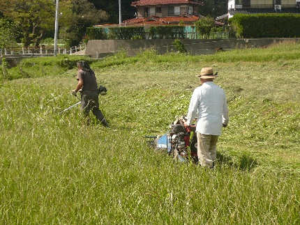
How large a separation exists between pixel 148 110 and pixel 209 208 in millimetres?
8957

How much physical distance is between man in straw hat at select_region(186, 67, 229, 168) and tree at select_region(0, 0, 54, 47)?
39570mm

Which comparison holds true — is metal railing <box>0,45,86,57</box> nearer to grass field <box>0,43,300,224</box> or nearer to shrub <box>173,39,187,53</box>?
shrub <box>173,39,187,53</box>

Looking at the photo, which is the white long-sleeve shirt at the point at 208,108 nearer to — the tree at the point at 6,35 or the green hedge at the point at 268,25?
the green hedge at the point at 268,25

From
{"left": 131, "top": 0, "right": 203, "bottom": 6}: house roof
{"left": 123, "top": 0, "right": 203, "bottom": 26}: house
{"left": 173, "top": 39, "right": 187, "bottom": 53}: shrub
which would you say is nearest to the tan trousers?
{"left": 173, "top": 39, "right": 187, "bottom": 53}: shrub

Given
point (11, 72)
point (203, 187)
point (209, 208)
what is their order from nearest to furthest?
point (209, 208), point (203, 187), point (11, 72)

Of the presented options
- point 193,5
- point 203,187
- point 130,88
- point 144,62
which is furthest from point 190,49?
point 203,187

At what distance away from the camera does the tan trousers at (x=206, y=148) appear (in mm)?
7520

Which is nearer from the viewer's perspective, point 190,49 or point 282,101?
point 282,101

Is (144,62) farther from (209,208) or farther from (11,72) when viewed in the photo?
(209,208)

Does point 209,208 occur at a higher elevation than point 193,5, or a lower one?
lower

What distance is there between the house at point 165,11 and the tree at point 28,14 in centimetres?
732

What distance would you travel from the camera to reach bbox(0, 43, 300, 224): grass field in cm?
514

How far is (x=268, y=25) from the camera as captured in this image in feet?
107

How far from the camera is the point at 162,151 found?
846cm
